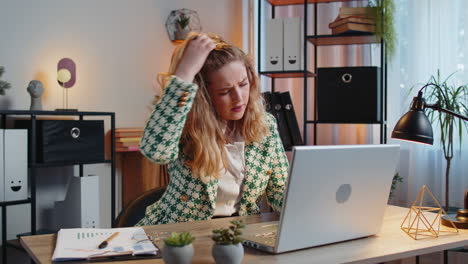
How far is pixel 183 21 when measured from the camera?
136 inches

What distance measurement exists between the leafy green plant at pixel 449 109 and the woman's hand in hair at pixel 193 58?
1.81m

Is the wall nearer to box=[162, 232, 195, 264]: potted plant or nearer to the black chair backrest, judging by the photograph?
the black chair backrest

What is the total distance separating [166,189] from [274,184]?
1.16 feet

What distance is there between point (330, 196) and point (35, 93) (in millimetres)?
2052

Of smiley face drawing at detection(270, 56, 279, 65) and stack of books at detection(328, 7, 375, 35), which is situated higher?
stack of books at detection(328, 7, 375, 35)

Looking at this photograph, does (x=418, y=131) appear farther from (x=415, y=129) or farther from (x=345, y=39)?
(x=345, y=39)

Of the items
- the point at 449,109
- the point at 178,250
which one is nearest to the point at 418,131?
the point at 178,250

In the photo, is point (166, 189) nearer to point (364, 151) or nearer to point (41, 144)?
point (364, 151)

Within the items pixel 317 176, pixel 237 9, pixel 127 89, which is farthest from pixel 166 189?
pixel 237 9

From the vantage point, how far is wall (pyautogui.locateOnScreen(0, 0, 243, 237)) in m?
2.80

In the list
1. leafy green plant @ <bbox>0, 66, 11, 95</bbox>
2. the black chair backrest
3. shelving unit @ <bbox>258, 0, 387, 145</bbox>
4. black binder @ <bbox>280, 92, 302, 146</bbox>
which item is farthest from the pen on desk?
shelving unit @ <bbox>258, 0, 387, 145</bbox>

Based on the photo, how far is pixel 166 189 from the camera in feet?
5.36

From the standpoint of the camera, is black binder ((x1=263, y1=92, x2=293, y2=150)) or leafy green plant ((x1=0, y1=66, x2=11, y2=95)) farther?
black binder ((x1=263, y1=92, x2=293, y2=150))

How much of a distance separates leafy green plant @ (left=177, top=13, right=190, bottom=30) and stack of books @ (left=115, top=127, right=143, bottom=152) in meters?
0.80
